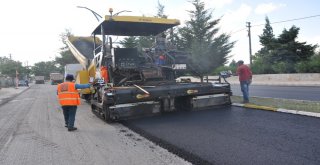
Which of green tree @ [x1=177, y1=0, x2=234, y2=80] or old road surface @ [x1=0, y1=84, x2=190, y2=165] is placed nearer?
old road surface @ [x1=0, y1=84, x2=190, y2=165]

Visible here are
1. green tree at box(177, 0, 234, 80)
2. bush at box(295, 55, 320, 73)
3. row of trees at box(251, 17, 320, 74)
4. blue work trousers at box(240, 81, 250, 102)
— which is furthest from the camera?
row of trees at box(251, 17, 320, 74)

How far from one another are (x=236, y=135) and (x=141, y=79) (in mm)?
3316

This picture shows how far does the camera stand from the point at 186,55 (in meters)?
8.70

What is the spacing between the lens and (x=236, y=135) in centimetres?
529

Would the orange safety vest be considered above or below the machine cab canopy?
below

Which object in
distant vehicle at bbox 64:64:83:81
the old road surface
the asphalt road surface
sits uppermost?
distant vehicle at bbox 64:64:83:81

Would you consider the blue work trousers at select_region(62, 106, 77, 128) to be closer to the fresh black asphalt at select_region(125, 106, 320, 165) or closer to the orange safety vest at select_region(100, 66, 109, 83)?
the fresh black asphalt at select_region(125, 106, 320, 165)

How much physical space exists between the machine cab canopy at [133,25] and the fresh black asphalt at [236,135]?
2538mm

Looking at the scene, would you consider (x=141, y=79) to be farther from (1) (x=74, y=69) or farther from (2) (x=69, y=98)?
(1) (x=74, y=69)

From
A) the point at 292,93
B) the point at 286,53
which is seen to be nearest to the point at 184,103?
the point at 292,93

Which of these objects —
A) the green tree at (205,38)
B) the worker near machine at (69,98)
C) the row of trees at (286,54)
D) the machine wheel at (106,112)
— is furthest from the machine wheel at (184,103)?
the row of trees at (286,54)

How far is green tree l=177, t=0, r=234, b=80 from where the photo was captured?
1695 centimetres

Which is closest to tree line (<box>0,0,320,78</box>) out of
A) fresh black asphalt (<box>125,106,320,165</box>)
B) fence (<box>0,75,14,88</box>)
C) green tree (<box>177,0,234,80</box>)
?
green tree (<box>177,0,234,80</box>)

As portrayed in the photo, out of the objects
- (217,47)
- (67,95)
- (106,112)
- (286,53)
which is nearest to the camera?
(67,95)
